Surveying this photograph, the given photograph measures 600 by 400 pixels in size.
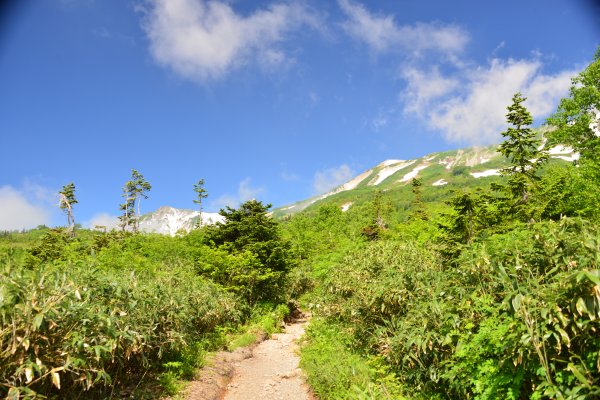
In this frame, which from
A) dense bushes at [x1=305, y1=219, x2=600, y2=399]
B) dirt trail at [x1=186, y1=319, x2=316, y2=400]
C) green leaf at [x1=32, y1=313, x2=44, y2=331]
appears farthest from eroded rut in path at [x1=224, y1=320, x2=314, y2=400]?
green leaf at [x1=32, y1=313, x2=44, y2=331]

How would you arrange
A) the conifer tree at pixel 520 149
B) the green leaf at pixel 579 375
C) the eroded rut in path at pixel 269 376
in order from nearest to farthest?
the green leaf at pixel 579 375, the eroded rut in path at pixel 269 376, the conifer tree at pixel 520 149

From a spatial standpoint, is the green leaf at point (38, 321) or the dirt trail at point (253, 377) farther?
the dirt trail at point (253, 377)

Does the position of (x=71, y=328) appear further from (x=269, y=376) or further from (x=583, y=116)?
(x=583, y=116)

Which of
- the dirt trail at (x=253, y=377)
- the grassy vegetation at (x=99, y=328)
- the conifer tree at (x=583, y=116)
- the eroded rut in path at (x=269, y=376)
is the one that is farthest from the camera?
the conifer tree at (x=583, y=116)

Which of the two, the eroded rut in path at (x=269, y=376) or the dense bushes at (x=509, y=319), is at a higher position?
the dense bushes at (x=509, y=319)

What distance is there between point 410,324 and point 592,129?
19405 millimetres

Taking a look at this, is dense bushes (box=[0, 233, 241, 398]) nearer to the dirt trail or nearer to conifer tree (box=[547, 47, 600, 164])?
the dirt trail

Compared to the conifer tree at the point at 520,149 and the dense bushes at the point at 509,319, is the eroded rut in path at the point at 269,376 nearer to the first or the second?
the dense bushes at the point at 509,319

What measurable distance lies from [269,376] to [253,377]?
0.55 m

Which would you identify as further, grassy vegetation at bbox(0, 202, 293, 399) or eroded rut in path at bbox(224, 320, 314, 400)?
eroded rut in path at bbox(224, 320, 314, 400)

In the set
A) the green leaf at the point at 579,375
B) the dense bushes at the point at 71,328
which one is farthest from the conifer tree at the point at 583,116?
the dense bushes at the point at 71,328

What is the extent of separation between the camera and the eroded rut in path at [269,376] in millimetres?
10234

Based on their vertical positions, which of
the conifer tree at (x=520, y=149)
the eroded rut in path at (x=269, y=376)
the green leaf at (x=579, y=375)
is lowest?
the eroded rut in path at (x=269, y=376)

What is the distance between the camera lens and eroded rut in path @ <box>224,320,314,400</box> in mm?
10234
